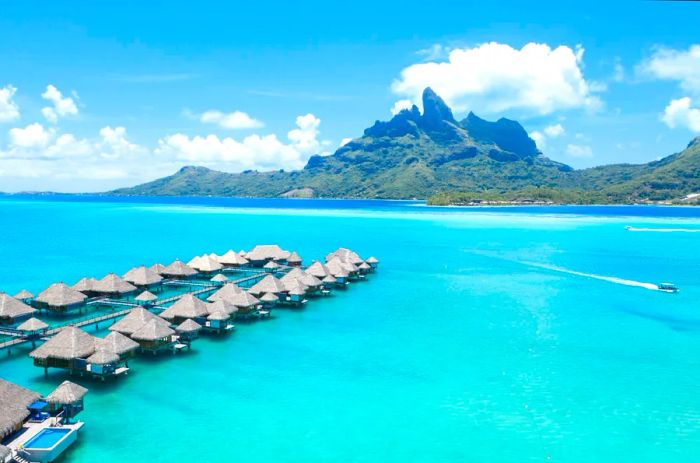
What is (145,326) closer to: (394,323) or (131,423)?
(131,423)

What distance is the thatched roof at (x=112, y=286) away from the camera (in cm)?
3872

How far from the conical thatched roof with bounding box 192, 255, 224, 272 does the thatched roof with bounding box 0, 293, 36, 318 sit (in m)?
18.6

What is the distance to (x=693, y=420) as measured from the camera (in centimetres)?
2102

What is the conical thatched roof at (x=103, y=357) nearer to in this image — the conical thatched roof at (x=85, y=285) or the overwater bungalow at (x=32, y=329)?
the overwater bungalow at (x=32, y=329)

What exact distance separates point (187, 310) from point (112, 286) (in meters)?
11.1

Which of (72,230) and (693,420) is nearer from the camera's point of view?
(693,420)

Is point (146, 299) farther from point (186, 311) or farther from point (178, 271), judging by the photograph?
point (178, 271)

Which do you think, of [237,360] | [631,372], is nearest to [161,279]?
[237,360]

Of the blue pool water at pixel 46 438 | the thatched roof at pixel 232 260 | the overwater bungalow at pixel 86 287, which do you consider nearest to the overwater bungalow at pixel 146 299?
the overwater bungalow at pixel 86 287

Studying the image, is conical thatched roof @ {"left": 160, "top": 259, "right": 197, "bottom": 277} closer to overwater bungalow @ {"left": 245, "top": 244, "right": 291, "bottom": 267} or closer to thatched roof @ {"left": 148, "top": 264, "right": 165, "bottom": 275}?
thatched roof @ {"left": 148, "top": 264, "right": 165, "bottom": 275}

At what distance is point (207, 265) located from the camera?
5009cm

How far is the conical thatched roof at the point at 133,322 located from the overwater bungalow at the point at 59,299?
927 centimetres

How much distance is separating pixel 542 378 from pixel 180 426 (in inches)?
703

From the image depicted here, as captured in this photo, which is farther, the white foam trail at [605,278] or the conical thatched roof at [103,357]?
the white foam trail at [605,278]
